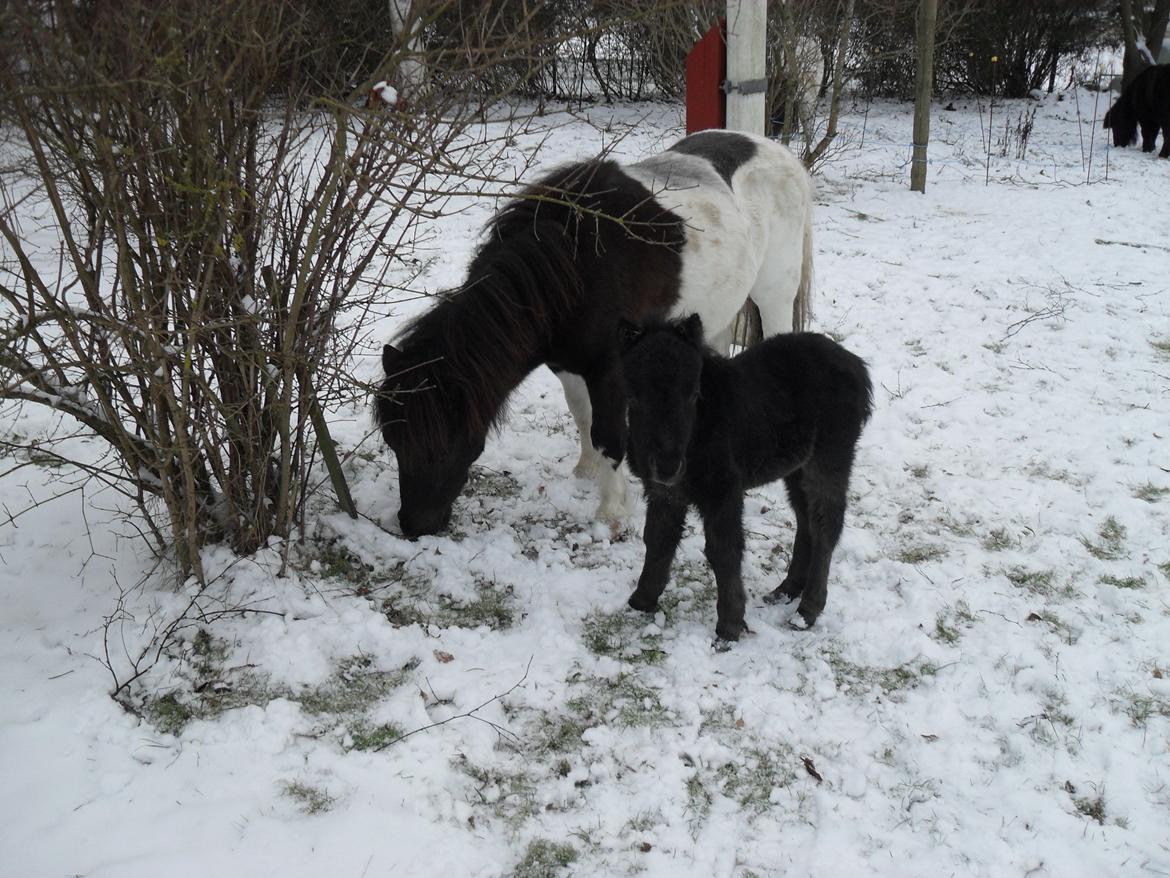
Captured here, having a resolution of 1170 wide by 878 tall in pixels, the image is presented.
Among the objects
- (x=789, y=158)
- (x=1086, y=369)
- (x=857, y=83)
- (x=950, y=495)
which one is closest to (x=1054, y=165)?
(x=857, y=83)

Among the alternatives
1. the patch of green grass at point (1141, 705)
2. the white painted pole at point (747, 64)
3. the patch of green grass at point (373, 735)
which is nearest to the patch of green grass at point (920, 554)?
the patch of green grass at point (1141, 705)

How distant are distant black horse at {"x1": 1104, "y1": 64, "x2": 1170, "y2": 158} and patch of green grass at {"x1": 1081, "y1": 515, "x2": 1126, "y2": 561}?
1131cm

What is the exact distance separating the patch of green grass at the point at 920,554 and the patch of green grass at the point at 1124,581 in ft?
2.26

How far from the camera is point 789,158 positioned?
5.11 meters

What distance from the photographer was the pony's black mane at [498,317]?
131 inches

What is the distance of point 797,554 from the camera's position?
355 centimetres

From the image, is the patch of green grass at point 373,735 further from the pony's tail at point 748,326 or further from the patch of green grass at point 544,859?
the pony's tail at point 748,326

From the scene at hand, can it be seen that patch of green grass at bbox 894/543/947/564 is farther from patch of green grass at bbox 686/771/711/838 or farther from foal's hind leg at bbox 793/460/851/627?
patch of green grass at bbox 686/771/711/838

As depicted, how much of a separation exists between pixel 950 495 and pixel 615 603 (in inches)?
83.1

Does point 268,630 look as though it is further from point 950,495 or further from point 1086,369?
point 1086,369

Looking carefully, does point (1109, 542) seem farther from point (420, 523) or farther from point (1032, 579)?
point (420, 523)

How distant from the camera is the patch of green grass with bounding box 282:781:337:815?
2.39 meters

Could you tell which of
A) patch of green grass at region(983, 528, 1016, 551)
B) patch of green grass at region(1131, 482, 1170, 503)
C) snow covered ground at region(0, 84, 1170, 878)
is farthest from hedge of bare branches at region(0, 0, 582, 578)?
patch of green grass at region(1131, 482, 1170, 503)

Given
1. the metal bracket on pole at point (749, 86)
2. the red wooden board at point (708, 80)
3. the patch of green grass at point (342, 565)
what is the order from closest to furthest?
the patch of green grass at point (342, 565)
the metal bracket on pole at point (749, 86)
the red wooden board at point (708, 80)
